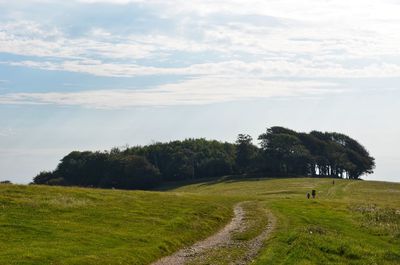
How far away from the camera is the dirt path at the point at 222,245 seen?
112ft

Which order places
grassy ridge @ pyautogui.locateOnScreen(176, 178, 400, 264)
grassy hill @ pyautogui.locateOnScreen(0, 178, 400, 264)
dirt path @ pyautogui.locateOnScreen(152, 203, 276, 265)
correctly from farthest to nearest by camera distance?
dirt path @ pyautogui.locateOnScreen(152, 203, 276, 265), grassy ridge @ pyautogui.locateOnScreen(176, 178, 400, 264), grassy hill @ pyautogui.locateOnScreen(0, 178, 400, 264)

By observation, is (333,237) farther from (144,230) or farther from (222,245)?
(144,230)

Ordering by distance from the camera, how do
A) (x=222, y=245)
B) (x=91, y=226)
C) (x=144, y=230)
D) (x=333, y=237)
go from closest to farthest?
(x=222, y=245), (x=333, y=237), (x=91, y=226), (x=144, y=230)

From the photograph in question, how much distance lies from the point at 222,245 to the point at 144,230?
779 centimetres

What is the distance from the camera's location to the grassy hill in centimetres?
3281

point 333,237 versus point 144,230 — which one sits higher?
point 144,230

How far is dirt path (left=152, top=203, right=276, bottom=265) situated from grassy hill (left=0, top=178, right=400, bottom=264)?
0.89m

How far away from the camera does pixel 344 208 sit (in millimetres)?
74875

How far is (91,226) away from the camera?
43531mm

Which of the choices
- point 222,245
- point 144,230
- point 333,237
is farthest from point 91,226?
point 333,237

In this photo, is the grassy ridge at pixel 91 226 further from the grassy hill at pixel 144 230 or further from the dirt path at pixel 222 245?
the dirt path at pixel 222 245

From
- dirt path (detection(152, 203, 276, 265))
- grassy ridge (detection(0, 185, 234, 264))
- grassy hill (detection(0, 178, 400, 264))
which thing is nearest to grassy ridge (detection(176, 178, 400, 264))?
grassy hill (detection(0, 178, 400, 264))

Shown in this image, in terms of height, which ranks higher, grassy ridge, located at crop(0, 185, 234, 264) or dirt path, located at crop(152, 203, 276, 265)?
grassy ridge, located at crop(0, 185, 234, 264)

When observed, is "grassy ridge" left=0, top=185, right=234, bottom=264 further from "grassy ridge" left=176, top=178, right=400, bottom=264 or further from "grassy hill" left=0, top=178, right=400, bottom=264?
"grassy ridge" left=176, top=178, right=400, bottom=264
